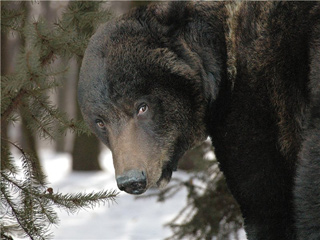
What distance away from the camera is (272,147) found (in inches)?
127

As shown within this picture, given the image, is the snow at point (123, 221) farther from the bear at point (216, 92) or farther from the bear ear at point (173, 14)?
the bear ear at point (173, 14)

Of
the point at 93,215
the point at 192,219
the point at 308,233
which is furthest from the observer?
the point at 93,215

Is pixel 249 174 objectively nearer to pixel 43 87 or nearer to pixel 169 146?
pixel 169 146

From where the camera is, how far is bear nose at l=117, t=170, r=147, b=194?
306cm

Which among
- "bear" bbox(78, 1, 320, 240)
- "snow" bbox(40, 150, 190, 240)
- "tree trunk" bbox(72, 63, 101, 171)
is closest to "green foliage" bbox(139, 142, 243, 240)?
"snow" bbox(40, 150, 190, 240)

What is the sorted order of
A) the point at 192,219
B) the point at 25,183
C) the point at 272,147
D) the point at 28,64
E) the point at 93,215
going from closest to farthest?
the point at 272,147 < the point at 28,64 < the point at 25,183 < the point at 192,219 < the point at 93,215

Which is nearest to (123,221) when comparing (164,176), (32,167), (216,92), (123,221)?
(123,221)

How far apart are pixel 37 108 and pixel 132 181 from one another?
1.36 meters

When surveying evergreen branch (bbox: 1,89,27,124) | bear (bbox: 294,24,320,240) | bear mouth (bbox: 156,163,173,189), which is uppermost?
evergreen branch (bbox: 1,89,27,124)

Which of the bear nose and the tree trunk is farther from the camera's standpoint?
the tree trunk

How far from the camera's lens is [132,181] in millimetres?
3062

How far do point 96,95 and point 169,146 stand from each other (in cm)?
60

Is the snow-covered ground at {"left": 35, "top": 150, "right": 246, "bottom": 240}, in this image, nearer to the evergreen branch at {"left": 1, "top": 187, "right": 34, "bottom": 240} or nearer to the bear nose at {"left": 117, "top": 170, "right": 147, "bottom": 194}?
the evergreen branch at {"left": 1, "top": 187, "right": 34, "bottom": 240}

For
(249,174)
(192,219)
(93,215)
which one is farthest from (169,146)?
(93,215)
